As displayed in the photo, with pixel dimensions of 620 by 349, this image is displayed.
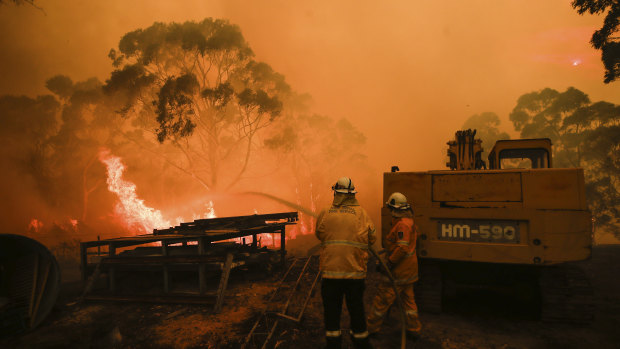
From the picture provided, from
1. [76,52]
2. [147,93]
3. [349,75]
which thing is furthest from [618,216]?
[76,52]

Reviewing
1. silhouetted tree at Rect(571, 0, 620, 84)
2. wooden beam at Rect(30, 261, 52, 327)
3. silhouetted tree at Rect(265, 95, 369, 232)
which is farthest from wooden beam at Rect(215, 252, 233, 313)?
silhouetted tree at Rect(265, 95, 369, 232)

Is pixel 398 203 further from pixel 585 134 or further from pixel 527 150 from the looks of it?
pixel 585 134

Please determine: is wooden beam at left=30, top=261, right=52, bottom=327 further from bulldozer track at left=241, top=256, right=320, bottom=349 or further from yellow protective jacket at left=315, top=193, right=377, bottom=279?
yellow protective jacket at left=315, top=193, right=377, bottom=279

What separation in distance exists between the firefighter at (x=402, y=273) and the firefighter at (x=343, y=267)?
0.79 metres

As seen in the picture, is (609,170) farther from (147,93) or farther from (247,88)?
(147,93)

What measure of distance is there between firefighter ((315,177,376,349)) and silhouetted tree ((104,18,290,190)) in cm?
1954

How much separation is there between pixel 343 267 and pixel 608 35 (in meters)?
18.3

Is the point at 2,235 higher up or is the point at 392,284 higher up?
the point at 2,235

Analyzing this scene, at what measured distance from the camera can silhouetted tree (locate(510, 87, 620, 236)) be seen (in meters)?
22.3

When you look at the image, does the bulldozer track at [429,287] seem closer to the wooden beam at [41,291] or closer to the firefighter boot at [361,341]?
the firefighter boot at [361,341]

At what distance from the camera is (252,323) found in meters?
5.67

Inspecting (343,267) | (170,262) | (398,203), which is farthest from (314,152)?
(343,267)

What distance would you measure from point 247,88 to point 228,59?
10.3 feet

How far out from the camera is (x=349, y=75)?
61812 millimetres
